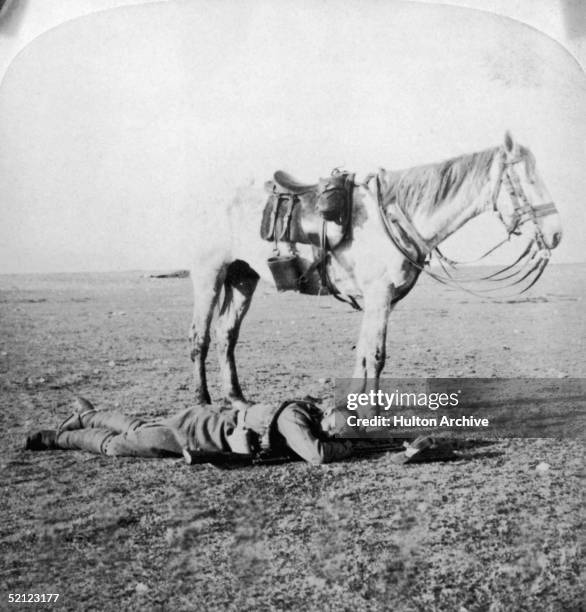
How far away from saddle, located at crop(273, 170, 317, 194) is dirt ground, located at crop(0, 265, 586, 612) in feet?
1.20

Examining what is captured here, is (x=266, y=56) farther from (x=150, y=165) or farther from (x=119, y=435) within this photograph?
(x=119, y=435)

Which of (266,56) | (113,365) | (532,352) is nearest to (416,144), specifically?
(266,56)

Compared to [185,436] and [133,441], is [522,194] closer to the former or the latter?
[185,436]

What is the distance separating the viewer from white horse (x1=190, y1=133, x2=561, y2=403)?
2.38 m

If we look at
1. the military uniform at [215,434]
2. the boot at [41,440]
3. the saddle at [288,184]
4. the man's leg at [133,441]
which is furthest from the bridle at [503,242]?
the boot at [41,440]

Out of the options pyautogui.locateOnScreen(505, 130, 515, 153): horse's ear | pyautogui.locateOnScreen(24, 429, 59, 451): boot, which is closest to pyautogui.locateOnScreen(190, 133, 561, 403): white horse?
pyautogui.locateOnScreen(505, 130, 515, 153): horse's ear

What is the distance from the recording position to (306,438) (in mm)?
2320

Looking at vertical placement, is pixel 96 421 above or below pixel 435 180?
below

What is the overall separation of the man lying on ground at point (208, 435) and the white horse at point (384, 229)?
0.15m

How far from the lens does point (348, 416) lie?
2.45m

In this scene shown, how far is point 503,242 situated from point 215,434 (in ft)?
3.81

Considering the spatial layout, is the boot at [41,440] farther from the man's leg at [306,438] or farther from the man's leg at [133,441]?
the man's leg at [306,438]

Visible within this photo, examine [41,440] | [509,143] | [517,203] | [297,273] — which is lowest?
[41,440]

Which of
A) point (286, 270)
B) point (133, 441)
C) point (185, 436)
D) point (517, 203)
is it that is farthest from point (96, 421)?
point (517, 203)
